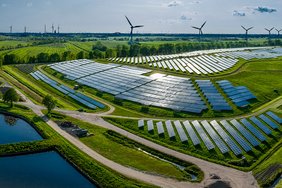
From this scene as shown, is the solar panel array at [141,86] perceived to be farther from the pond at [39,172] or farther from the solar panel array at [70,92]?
the pond at [39,172]

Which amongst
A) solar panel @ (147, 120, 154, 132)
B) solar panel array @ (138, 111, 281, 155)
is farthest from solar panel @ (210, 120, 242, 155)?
solar panel @ (147, 120, 154, 132)

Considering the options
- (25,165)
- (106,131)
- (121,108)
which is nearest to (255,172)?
(106,131)

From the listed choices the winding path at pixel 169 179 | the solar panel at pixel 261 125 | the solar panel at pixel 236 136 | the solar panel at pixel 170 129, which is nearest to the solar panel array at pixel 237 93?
the solar panel at pixel 261 125

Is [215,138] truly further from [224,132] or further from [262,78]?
[262,78]

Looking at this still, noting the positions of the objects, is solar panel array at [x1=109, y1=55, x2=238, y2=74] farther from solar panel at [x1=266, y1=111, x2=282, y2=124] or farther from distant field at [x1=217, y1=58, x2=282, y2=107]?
solar panel at [x1=266, y1=111, x2=282, y2=124]

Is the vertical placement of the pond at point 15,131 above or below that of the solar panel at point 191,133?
below

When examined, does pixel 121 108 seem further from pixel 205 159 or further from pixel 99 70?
pixel 99 70
